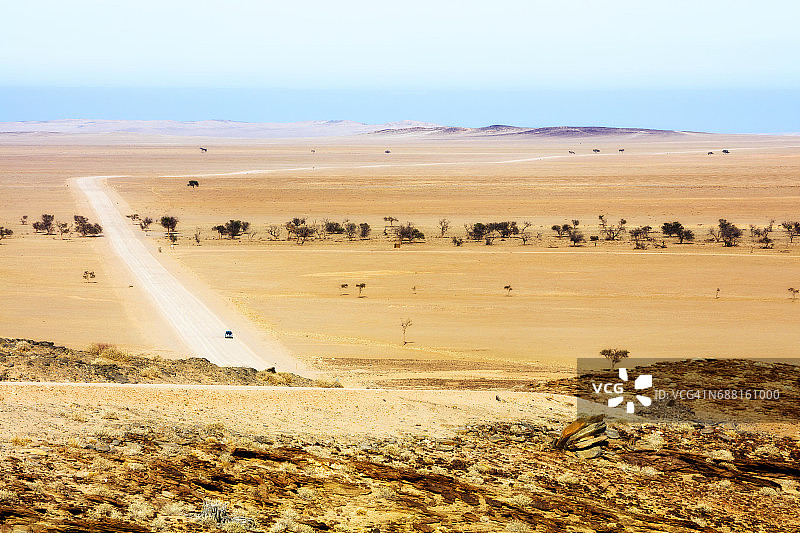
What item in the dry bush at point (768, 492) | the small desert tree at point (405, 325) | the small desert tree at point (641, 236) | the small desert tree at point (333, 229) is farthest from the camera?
the small desert tree at point (333, 229)

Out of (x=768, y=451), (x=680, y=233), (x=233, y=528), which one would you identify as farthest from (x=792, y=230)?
(x=233, y=528)

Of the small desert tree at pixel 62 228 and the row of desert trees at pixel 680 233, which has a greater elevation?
the small desert tree at pixel 62 228

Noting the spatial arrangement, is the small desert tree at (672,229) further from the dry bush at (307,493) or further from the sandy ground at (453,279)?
the dry bush at (307,493)

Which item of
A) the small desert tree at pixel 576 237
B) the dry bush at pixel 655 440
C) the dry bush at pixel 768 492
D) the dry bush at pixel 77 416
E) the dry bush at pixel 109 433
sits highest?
the small desert tree at pixel 576 237

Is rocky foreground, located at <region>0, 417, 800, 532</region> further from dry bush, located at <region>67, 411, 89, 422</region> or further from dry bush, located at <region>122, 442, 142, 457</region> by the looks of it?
dry bush, located at <region>67, 411, 89, 422</region>

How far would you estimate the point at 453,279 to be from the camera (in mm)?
50188

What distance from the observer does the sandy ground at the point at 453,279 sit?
33781 millimetres

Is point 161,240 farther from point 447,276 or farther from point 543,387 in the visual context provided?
point 543,387

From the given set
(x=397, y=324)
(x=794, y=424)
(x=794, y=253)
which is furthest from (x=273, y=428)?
(x=794, y=253)

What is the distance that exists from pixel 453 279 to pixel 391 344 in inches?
663

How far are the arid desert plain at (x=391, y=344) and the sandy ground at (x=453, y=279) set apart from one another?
0.89ft

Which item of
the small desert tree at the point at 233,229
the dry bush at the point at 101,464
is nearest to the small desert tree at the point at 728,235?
the small desert tree at the point at 233,229

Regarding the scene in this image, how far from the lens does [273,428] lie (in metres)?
14.6

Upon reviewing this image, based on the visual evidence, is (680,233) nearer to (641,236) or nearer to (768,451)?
(641,236)
